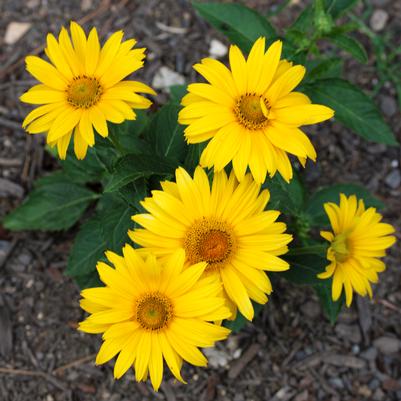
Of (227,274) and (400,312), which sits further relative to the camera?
(400,312)

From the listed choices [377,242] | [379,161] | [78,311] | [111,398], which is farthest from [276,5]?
[111,398]

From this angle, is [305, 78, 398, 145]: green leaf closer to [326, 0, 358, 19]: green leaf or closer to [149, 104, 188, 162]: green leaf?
[326, 0, 358, 19]: green leaf

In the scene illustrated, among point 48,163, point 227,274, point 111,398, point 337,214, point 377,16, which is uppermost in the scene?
point 377,16

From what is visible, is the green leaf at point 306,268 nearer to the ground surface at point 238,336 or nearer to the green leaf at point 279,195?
the green leaf at point 279,195

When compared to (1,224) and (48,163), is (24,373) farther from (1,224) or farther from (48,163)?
(48,163)

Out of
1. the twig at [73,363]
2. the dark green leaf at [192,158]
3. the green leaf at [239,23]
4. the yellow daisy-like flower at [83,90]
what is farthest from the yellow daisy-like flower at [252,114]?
the twig at [73,363]

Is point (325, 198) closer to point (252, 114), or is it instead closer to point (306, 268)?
point (306, 268)

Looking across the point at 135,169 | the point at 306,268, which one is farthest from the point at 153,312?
the point at 306,268
